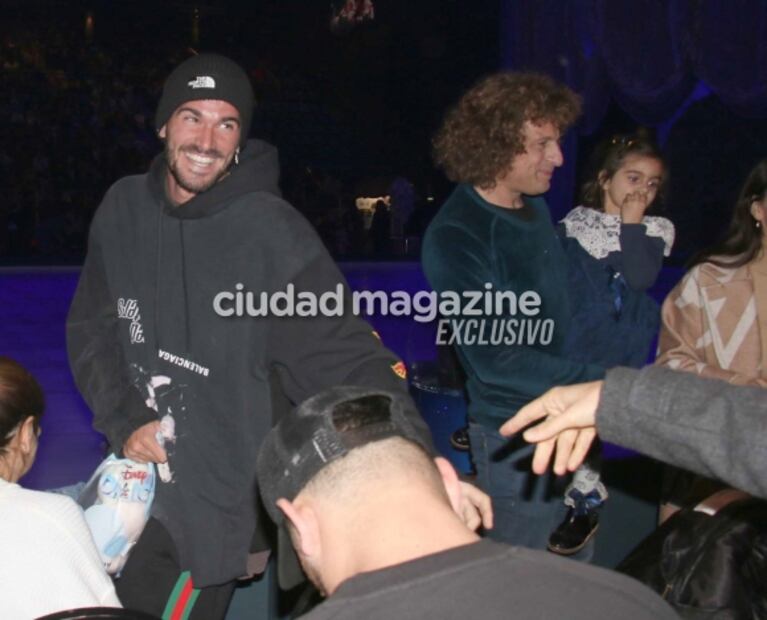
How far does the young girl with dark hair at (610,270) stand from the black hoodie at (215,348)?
0.90m

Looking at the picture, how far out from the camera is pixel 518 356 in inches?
101

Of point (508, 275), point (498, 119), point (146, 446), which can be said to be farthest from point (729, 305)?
point (146, 446)

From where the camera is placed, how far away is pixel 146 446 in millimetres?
2305

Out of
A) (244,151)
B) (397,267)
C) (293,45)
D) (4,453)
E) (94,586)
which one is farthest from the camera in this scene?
(293,45)

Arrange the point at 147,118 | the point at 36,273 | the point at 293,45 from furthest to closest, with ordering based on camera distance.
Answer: the point at 293,45 < the point at 147,118 < the point at 36,273

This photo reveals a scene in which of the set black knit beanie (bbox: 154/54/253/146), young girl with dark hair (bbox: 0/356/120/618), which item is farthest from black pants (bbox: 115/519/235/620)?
black knit beanie (bbox: 154/54/253/146)

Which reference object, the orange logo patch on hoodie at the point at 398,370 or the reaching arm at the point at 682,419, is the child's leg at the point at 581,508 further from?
the reaching arm at the point at 682,419

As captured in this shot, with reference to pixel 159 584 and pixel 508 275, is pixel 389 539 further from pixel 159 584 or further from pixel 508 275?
pixel 508 275

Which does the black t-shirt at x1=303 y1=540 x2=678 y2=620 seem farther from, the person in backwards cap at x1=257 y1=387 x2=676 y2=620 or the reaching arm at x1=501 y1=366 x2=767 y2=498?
the reaching arm at x1=501 y1=366 x2=767 y2=498

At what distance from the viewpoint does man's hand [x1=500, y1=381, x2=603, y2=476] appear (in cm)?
124

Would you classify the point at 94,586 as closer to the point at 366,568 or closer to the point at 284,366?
the point at 284,366

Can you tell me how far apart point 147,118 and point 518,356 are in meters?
17.3

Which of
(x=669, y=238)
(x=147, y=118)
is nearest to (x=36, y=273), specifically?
(x=147, y=118)

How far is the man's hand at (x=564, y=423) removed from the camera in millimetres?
1240
